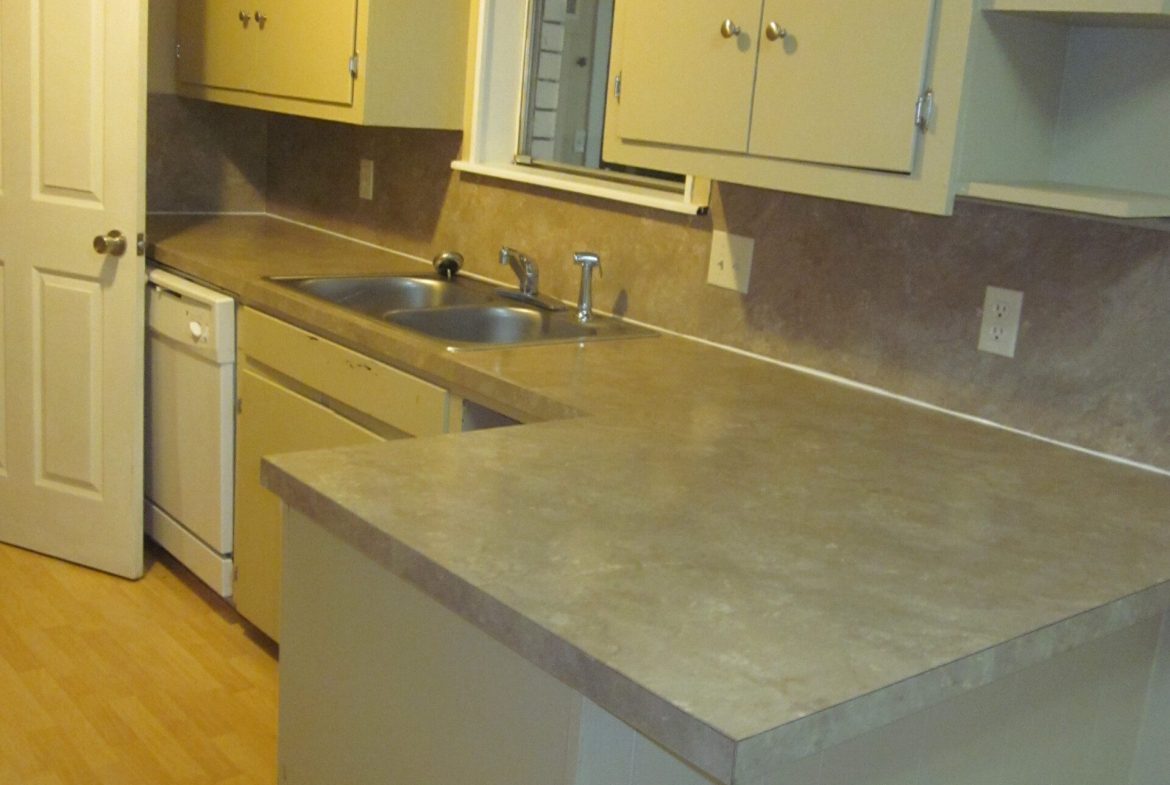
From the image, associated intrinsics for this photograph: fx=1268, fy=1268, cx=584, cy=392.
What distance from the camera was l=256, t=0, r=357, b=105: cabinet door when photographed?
126 inches

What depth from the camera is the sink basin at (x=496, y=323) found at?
284cm

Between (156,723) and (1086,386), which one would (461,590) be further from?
(156,723)

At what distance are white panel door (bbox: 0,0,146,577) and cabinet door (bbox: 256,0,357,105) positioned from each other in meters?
0.40

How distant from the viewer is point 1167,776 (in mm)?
1951

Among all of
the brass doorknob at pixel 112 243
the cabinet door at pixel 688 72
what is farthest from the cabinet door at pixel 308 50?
the cabinet door at pixel 688 72

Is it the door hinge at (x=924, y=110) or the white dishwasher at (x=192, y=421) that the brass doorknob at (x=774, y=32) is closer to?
the door hinge at (x=924, y=110)

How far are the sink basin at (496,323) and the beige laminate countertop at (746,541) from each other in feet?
1.56

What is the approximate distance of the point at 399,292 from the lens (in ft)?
10.7

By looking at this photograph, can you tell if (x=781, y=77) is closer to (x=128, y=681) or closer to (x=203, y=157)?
(x=128, y=681)

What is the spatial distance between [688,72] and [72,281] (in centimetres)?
194

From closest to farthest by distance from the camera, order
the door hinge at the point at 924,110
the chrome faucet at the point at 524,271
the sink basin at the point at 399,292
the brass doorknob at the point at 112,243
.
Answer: the door hinge at the point at 924,110
the chrome faucet at the point at 524,271
the sink basin at the point at 399,292
the brass doorknob at the point at 112,243

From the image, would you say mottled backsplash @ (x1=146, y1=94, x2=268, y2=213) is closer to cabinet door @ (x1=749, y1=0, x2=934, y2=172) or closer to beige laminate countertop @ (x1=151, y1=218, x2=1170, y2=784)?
beige laminate countertop @ (x1=151, y1=218, x2=1170, y2=784)

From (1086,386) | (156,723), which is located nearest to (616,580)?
(1086,386)

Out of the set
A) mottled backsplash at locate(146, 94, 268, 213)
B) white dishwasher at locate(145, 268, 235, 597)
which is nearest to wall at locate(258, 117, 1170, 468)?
white dishwasher at locate(145, 268, 235, 597)
